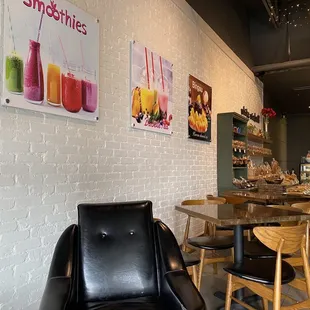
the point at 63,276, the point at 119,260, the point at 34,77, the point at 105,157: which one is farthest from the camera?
the point at 105,157

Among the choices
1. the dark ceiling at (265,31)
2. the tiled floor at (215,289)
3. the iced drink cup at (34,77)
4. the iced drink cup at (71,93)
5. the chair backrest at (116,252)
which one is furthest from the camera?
the dark ceiling at (265,31)

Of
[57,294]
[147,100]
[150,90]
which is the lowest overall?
[57,294]

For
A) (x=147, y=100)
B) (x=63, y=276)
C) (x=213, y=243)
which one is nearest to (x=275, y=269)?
(x=213, y=243)

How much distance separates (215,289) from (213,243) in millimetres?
612

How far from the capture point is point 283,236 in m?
2.16

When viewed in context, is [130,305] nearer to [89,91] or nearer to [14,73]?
[14,73]

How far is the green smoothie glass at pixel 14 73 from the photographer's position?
2.30m

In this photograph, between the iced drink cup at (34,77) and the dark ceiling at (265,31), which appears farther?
the dark ceiling at (265,31)

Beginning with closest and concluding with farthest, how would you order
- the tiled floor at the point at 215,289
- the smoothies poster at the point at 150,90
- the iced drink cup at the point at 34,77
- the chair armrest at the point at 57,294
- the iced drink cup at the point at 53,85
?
the chair armrest at the point at 57,294
the iced drink cup at the point at 34,77
the iced drink cup at the point at 53,85
the tiled floor at the point at 215,289
the smoothies poster at the point at 150,90

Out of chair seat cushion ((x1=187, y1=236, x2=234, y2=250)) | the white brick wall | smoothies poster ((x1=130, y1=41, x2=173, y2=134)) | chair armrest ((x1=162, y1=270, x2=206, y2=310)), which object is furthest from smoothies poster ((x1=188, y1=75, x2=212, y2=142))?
chair armrest ((x1=162, y1=270, x2=206, y2=310))

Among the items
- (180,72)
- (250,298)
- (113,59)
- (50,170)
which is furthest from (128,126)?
(250,298)

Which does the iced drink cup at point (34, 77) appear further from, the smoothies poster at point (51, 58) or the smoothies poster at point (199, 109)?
the smoothies poster at point (199, 109)

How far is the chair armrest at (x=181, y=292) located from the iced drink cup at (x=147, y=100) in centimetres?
239

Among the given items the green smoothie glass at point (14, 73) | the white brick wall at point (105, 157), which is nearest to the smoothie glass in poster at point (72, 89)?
the white brick wall at point (105, 157)
